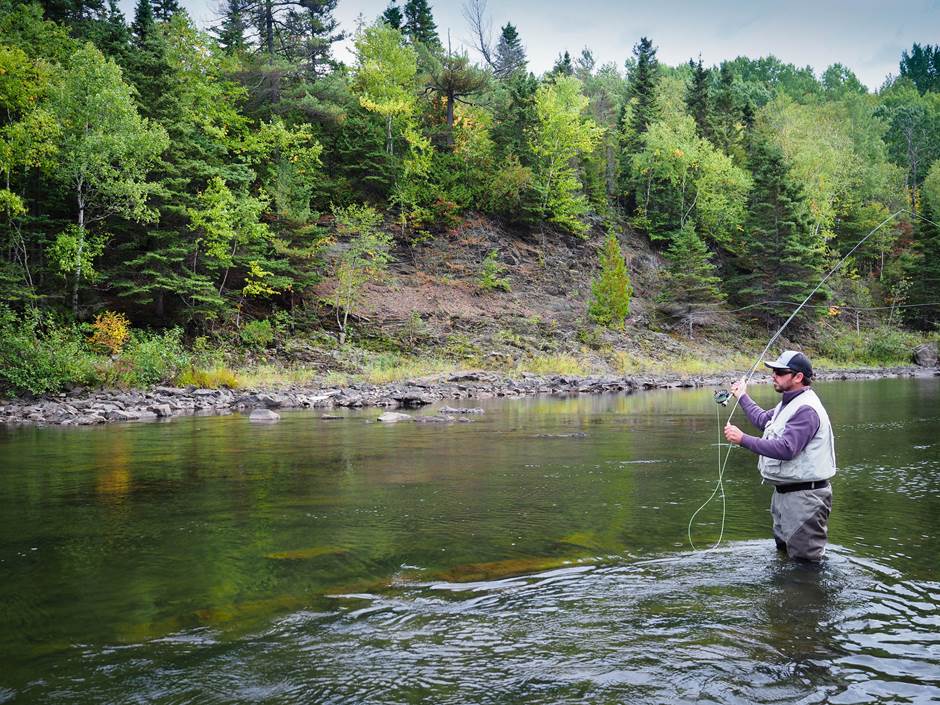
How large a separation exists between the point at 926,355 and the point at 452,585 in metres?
52.6

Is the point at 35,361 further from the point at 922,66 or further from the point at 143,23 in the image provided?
the point at 922,66

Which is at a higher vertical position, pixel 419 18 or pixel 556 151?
pixel 419 18

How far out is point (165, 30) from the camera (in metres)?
36.2

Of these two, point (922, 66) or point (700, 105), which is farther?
point (922, 66)

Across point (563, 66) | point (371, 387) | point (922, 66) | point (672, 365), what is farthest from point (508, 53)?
point (922, 66)

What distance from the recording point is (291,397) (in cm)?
2453

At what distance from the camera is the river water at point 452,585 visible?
399 cm

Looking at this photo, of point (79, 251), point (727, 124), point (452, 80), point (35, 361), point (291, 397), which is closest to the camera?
point (35, 361)

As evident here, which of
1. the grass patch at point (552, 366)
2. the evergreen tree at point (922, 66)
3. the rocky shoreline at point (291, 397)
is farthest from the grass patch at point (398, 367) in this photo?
the evergreen tree at point (922, 66)

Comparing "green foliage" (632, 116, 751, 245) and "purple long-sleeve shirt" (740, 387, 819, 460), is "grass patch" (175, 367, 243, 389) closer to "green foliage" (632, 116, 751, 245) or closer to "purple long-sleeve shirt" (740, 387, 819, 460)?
"purple long-sleeve shirt" (740, 387, 819, 460)

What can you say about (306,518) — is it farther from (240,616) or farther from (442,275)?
(442,275)

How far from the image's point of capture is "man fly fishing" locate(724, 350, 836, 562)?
5.65m

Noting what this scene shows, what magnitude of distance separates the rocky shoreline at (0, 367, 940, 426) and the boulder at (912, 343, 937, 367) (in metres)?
22.3

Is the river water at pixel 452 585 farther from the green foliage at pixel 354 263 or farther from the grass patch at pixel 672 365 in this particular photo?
the grass patch at pixel 672 365
